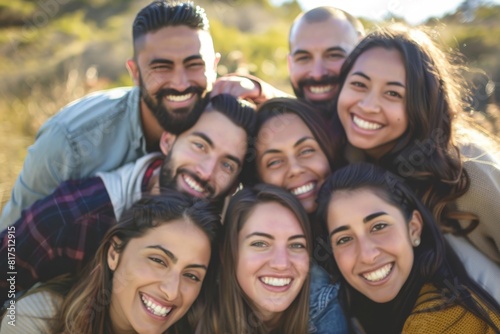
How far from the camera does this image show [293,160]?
13.5ft

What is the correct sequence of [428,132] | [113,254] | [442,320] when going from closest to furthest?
[442,320]
[113,254]
[428,132]

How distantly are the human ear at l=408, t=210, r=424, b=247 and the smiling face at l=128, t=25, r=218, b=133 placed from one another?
5.79 feet

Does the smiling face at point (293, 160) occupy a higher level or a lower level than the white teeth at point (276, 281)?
higher

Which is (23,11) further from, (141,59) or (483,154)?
(483,154)

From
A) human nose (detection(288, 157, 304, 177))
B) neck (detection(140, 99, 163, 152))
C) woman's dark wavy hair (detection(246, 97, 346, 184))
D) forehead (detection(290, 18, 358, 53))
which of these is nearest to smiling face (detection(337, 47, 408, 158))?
woman's dark wavy hair (detection(246, 97, 346, 184))

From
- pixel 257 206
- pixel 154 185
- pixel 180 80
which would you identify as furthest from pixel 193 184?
pixel 180 80

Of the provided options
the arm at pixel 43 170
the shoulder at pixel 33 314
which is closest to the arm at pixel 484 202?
the shoulder at pixel 33 314

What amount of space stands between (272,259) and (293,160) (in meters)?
0.91

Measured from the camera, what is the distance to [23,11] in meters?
19.1

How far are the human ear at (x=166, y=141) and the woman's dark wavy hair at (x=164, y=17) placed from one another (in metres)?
0.72

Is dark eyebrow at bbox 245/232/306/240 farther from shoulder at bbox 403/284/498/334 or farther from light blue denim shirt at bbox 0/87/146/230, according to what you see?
light blue denim shirt at bbox 0/87/146/230

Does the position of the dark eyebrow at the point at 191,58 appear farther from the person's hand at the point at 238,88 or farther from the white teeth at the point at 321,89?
the white teeth at the point at 321,89

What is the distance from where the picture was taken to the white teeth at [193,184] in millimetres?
4070

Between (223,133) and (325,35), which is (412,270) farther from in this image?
(325,35)
